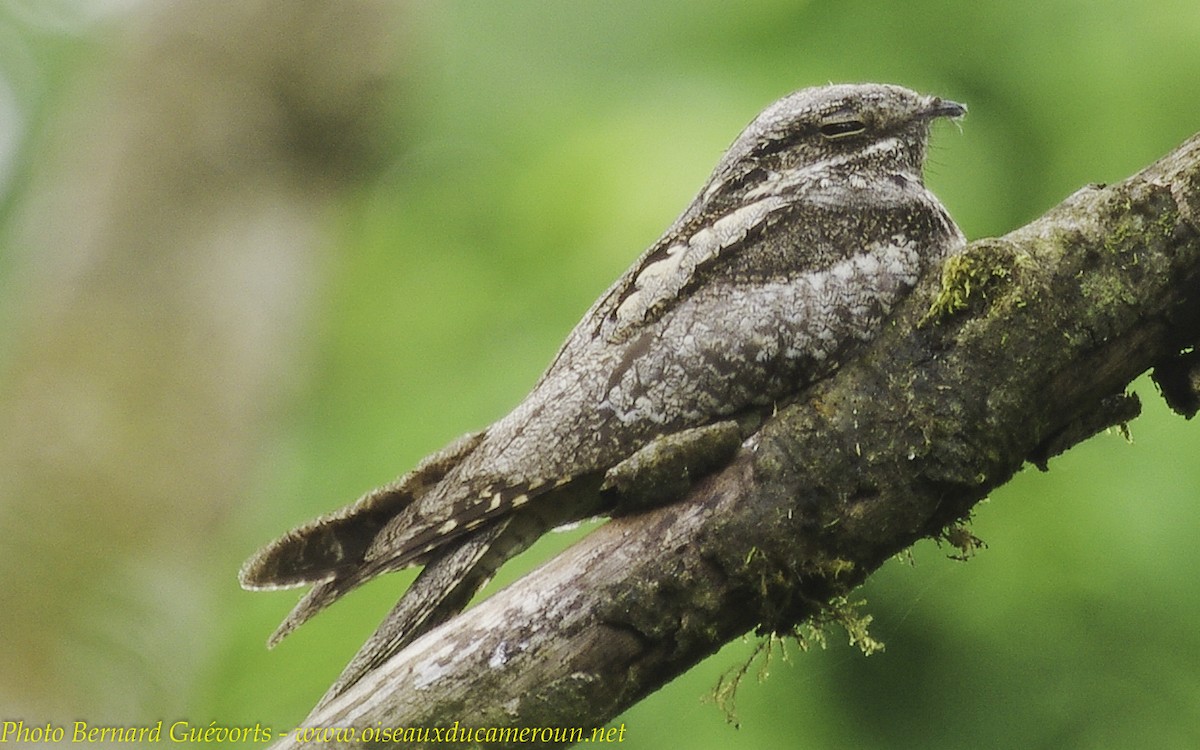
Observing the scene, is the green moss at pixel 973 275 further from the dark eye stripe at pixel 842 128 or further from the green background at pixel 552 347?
the green background at pixel 552 347

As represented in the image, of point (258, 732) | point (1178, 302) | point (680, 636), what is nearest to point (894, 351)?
point (1178, 302)

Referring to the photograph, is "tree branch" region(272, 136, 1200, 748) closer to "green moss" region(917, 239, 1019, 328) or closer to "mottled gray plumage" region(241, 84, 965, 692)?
"green moss" region(917, 239, 1019, 328)

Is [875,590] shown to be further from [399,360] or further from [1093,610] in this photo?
[399,360]

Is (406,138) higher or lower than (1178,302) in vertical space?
higher

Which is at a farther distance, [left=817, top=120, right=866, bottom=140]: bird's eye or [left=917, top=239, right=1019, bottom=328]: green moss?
[left=817, top=120, right=866, bottom=140]: bird's eye

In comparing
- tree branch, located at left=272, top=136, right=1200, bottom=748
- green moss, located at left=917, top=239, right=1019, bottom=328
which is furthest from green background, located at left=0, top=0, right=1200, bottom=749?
green moss, located at left=917, top=239, right=1019, bottom=328

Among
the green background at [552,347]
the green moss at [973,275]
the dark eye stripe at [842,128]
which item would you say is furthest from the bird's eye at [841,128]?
the green background at [552,347]

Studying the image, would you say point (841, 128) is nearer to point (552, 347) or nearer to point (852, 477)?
point (852, 477)
